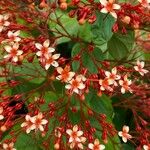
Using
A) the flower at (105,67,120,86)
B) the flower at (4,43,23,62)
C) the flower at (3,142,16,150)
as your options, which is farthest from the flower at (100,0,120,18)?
the flower at (3,142,16,150)

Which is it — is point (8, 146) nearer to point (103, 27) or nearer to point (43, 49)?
point (43, 49)

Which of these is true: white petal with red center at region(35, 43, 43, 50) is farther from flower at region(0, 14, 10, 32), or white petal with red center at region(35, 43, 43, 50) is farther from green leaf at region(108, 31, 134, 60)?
green leaf at region(108, 31, 134, 60)

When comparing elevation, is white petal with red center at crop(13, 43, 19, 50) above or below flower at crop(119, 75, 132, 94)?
above

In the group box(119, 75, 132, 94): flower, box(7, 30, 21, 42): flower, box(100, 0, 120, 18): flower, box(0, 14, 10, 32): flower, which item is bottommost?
box(119, 75, 132, 94): flower

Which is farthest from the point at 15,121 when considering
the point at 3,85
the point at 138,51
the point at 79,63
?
the point at 138,51

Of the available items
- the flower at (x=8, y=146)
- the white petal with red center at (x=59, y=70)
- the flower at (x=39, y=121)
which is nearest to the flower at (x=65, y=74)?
the white petal with red center at (x=59, y=70)

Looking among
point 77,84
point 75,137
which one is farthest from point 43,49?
point 75,137
